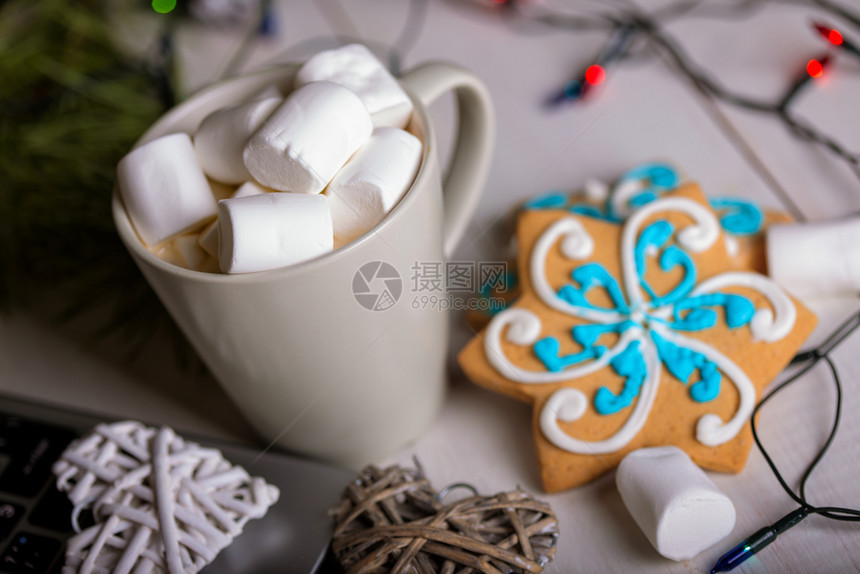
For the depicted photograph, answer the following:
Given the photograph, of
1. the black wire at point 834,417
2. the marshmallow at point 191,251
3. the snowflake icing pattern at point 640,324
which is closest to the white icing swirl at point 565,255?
the snowflake icing pattern at point 640,324

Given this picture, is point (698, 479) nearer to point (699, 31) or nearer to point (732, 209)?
point (732, 209)

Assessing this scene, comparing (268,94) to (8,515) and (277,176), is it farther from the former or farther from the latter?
(8,515)

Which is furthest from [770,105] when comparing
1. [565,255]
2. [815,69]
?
[565,255]

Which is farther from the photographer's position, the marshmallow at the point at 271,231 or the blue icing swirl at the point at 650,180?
the blue icing swirl at the point at 650,180

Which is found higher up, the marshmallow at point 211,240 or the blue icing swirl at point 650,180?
the marshmallow at point 211,240

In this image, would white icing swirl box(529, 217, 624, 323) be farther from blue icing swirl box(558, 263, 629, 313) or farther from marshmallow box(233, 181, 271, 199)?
marshmallow box(233, 181, 271, 199)

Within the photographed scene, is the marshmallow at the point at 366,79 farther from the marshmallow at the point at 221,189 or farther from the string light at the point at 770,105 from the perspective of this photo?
the string light at the point at 770,105

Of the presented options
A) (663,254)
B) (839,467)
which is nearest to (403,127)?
(663,254)
